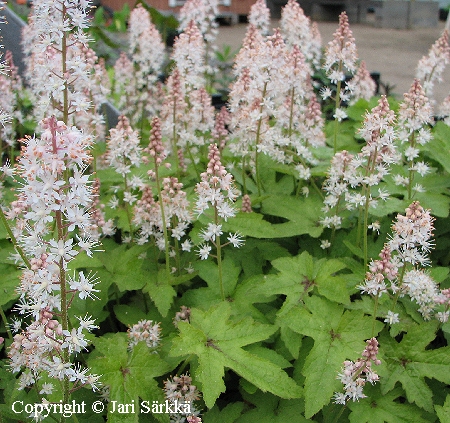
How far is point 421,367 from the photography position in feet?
8.19

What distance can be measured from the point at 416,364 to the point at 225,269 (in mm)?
1132

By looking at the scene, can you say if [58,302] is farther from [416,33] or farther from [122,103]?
[416,33]

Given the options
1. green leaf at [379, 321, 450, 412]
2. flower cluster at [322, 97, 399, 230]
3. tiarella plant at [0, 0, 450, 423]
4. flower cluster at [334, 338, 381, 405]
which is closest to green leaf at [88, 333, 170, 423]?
tiarella plant at [0, 0, 450, 423]

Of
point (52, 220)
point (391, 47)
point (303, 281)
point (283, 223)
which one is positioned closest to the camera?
point (52, 220)

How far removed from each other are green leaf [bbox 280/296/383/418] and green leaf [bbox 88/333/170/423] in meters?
0.66

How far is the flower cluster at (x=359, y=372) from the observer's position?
81.0 inches

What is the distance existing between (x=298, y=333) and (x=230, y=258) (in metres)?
0.74

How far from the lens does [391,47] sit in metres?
15.5

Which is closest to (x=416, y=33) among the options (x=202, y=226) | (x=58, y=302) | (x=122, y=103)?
(x=122, y=103)

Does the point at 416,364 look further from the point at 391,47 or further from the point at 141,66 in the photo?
the point at 391,47

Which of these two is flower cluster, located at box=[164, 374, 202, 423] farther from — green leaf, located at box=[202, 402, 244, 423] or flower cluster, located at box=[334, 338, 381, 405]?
flower cluster, located at box=[334, 338, 381, 405]

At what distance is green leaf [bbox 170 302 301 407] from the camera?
7.36 ft

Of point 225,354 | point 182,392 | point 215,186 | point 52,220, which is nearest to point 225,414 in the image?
point 182,392

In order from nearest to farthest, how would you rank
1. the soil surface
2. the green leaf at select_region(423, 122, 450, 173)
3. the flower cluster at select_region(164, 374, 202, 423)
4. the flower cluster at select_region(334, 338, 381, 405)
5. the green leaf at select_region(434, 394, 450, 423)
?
the flower cluster at select_region(334, 338, 381, 405)
the green leaf at select_region(434, 394, 450, 423)
the flower cluster at select_region(164, 374, 202, 423)
the green leaf at select_region(423, 122, 450, 173)
the soil surface
